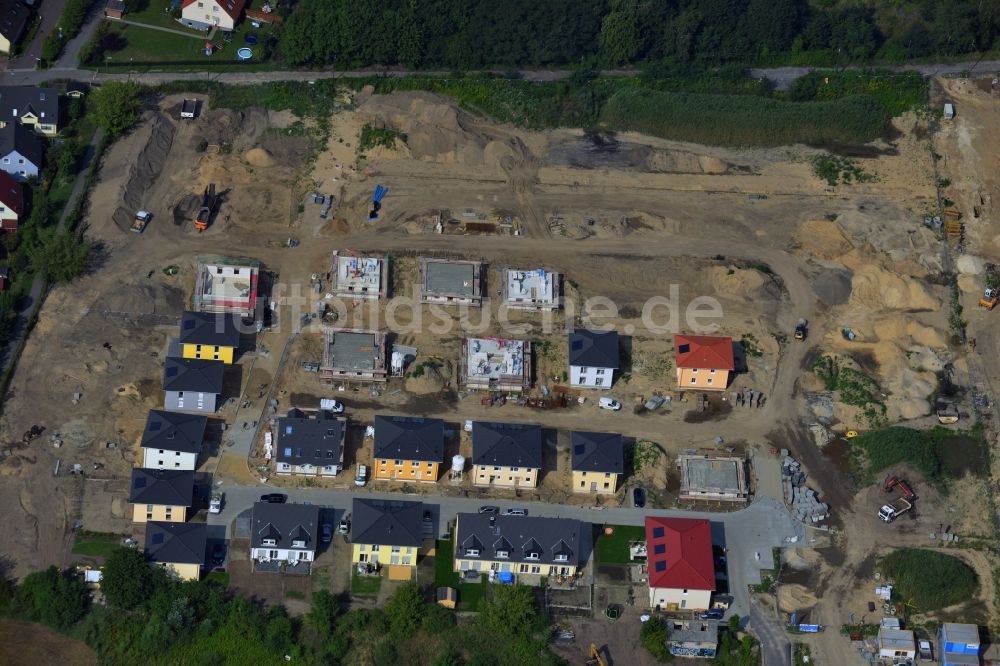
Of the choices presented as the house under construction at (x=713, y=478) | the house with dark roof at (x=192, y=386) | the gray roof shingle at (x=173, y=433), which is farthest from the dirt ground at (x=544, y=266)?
the gray roof shingle at (x=173, y=433)

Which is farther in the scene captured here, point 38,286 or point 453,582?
point 38,286

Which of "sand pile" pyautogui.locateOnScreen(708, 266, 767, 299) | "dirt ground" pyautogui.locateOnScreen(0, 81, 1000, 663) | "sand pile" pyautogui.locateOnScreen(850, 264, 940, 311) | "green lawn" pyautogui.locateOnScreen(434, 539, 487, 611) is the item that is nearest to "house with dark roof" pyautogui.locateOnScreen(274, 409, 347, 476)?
"dirt ground" pyautogui.locateOnScreen(0, 81, 1000, 663)

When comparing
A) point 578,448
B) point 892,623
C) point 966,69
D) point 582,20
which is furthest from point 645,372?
point 966,69

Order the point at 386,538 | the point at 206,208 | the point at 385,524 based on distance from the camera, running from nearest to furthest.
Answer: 1. the point at 386,538
2. the point at 385,524
3. the point at 206,208

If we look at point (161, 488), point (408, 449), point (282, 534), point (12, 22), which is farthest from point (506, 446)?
point (12, 22)

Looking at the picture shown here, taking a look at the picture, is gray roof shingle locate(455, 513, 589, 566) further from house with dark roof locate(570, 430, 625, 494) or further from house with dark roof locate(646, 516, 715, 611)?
house with dark roof locate(646, 516, 715, 611)

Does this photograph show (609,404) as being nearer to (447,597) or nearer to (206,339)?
(447,597)

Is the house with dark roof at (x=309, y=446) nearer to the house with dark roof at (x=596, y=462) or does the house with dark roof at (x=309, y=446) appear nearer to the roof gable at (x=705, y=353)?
the house with dark roof at (x=596, y=462)
